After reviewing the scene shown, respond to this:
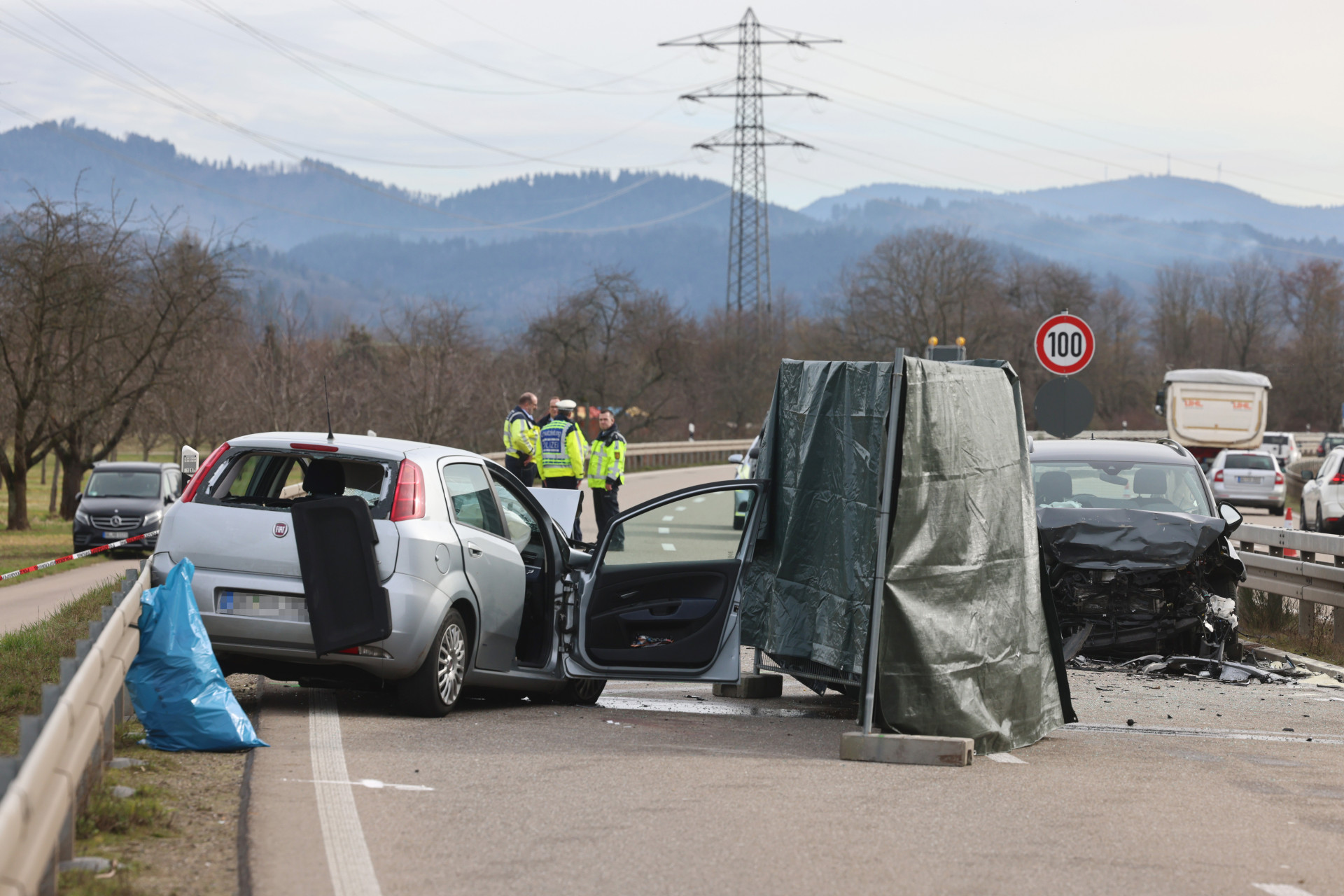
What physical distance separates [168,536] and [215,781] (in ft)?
7.31

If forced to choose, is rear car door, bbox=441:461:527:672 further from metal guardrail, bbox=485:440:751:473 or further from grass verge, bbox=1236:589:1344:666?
metal guardrail, bbox=485:440:751:473

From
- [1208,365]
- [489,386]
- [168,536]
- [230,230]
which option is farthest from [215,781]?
[1208,365]

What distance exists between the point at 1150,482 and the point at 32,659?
332 inches

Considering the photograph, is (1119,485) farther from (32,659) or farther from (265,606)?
(32,659)

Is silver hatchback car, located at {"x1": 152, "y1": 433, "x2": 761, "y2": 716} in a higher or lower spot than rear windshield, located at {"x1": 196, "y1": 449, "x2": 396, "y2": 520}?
lower

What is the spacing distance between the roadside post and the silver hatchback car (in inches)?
347

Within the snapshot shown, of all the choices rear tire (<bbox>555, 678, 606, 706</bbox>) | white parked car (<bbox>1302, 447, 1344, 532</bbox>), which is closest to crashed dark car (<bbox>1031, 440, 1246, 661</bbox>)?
rear tire (<bbox>555, 678, 606, 706</bbox>)

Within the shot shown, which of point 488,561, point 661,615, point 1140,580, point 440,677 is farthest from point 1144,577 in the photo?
point 440,677

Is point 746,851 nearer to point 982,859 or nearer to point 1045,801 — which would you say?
point 982,859

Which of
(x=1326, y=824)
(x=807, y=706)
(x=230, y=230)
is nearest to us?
(x=1326, y=824)

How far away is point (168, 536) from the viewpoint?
8.27 m

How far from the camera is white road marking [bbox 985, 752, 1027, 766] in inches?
295

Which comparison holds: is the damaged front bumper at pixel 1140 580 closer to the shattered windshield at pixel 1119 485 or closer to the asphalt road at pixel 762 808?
the shattered windshield at pixel 1119 485

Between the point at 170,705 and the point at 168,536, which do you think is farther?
the point at 168,536
